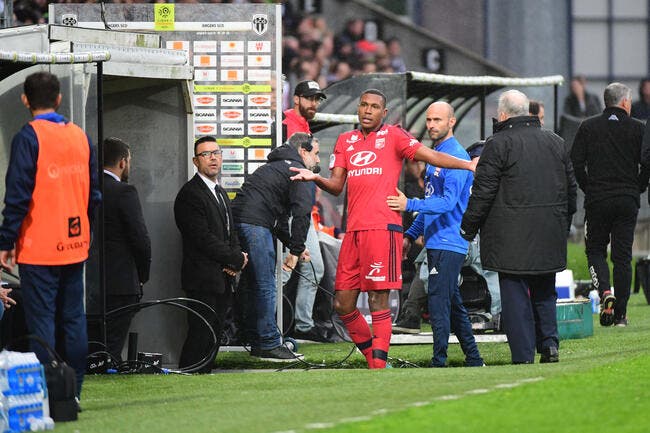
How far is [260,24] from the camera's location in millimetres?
14602

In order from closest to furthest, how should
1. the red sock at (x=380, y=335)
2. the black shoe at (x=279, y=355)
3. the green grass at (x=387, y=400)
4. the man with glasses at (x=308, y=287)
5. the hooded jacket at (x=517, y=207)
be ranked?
the green grass at (x=387, y=400)
the hooded jacket at (x=517, y=207)
the red sock at (x=380, y=335)
the black shoe at (x=279, y=355)
the man with glasses at (x=308, y=287)

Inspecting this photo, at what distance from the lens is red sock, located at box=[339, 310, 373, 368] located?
12.3 meters

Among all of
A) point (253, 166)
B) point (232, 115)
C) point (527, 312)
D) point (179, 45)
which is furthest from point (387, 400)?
point (179, 45)

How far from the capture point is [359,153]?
12109 millimetres

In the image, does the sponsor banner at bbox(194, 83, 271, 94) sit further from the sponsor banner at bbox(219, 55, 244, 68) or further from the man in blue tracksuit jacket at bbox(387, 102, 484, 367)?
the man in blue tracksuit jacket at bbox(387, 102, 484, 367)

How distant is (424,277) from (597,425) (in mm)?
7039

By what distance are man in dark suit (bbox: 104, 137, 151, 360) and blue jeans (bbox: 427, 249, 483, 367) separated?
2209mm

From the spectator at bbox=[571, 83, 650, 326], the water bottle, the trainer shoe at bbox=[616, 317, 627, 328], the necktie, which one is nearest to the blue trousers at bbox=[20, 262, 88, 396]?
the necktie

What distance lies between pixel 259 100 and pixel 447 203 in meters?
2.84

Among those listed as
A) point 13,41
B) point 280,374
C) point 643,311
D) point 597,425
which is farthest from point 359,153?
point 643,311

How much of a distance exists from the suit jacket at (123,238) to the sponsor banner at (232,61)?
2229 mm

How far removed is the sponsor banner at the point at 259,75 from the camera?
48.1ft

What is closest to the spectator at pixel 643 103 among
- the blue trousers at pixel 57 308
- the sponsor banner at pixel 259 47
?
the sponsor banner at pixel 259 47

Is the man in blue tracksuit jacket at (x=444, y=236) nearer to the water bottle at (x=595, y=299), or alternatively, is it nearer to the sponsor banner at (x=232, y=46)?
the sponsor banner at (x=232, y=46)
